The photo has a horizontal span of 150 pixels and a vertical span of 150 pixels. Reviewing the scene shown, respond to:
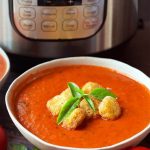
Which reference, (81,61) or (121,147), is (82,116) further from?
(81,61)

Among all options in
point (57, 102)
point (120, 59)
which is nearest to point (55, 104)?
point (57, 102)

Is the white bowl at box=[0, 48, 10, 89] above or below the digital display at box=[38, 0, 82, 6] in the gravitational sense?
below

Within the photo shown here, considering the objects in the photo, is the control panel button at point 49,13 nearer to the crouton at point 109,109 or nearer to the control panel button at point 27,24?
the control panel button at point 27,24

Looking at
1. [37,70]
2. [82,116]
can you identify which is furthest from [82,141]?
[37,70]

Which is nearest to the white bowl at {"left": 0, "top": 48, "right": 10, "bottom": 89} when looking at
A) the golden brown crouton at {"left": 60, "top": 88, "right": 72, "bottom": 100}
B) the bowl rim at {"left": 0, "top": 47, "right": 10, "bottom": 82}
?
the bowl rim at {"left": 0, "top": 47, "right": 10, "bottom": 82}

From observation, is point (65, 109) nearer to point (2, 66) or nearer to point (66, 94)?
point (66, 94)

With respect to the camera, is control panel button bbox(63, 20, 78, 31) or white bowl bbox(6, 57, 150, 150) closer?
white bowl bbox(6, 57, 150, 150)

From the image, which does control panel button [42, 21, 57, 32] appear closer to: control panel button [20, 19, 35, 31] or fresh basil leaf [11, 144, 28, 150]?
control panel button [20, 19, 35, 31]
